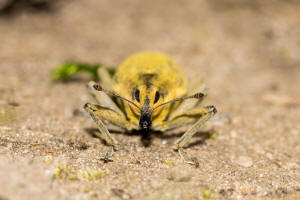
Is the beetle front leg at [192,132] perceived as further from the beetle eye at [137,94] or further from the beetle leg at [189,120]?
the beetle eye at [137,94]

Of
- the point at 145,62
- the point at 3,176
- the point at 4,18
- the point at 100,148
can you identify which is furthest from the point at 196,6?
the point at 3,176

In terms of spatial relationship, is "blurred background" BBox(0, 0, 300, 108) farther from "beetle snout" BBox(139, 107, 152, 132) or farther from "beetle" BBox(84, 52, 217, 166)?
"beetle snout" BBox(139, 107, 152, 132)

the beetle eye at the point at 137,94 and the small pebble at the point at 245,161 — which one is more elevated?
the beetle eye at the point at 137,94

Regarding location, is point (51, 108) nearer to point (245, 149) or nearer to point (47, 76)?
point (47, 76)

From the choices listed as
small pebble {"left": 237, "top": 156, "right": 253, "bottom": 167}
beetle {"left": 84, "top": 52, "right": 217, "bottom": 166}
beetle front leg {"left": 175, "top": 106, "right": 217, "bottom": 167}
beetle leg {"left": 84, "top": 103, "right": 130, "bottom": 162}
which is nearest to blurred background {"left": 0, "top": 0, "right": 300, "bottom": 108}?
beetle {"left": 84, "top": 52, "right": 217, "bottom": 166}

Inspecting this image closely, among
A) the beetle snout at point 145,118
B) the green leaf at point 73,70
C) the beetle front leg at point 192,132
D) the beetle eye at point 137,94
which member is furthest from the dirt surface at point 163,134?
the beetle eye at point 137,94

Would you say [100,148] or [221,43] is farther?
[221,43]
